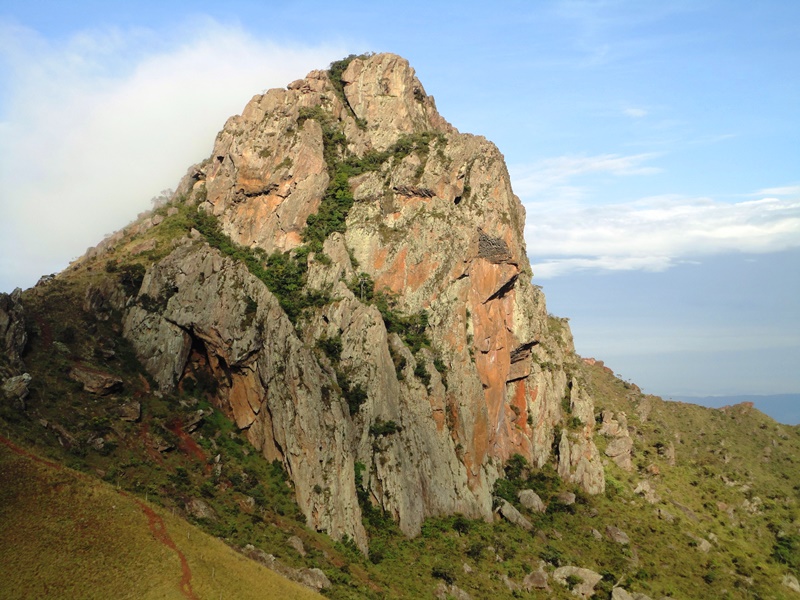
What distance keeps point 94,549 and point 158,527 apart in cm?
482

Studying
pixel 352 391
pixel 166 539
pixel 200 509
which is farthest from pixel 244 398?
pixel 166 539

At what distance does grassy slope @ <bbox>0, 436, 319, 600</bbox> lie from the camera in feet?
138

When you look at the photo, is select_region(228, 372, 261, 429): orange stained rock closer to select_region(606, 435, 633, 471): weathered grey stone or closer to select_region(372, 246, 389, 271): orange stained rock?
select_region(372, 246, 389, 271): orange stained rock

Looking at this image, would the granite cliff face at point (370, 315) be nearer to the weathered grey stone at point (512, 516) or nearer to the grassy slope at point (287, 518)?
the weathered grey stone at point (512, 516)

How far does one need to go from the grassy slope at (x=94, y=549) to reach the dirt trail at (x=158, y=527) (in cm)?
26

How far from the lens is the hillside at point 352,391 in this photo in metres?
59.7

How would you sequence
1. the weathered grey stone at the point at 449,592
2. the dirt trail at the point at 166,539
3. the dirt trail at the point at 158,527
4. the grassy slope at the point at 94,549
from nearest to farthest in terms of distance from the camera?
the grassy slope at the point at 94,549, the dirt trail at the point at 166,539, the dirt trail at the point at 158,527, the weathered grey stone at the point at 449,592

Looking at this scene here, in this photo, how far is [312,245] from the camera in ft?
271

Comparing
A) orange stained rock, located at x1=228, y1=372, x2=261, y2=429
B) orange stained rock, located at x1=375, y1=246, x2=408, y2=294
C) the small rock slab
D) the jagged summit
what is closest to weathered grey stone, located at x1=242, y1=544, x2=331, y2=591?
the jagged summit

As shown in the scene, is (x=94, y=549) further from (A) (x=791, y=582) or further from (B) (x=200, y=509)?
(A) (x=791, y=582)

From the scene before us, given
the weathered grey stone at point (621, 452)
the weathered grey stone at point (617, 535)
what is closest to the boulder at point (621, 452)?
the weathered grey stone at point (621, 452)

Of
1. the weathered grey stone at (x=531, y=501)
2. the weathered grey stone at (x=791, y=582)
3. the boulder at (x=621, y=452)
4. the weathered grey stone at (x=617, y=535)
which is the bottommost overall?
the weathered grey stone at (x=791, y=582)

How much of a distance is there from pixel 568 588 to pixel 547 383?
1161 inches

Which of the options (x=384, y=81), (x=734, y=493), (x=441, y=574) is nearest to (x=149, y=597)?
(x=441, y=574)
